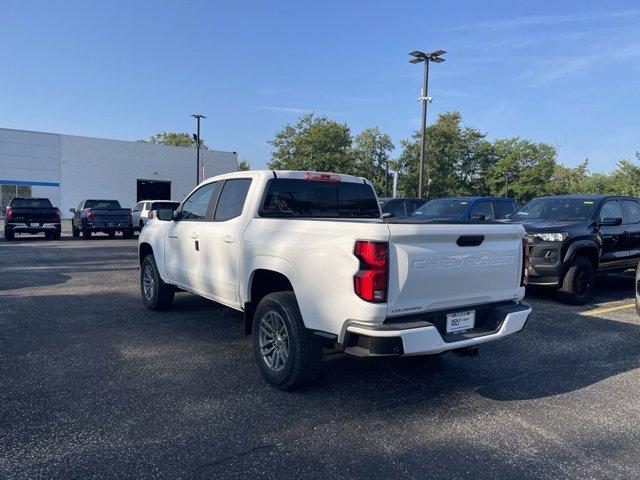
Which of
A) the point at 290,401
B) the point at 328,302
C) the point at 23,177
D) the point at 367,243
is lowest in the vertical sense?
the point at 290,401

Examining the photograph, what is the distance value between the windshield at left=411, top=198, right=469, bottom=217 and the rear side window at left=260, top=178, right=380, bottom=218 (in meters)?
6.22

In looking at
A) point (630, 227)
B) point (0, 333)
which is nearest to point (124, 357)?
point (0, 333)

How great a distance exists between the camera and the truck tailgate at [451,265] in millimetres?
3383

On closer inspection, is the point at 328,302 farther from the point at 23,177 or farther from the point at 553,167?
the point at 553,167

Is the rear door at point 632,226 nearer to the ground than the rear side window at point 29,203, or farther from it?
nearer to the ground

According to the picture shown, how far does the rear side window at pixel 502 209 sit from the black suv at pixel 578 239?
7.44 ft

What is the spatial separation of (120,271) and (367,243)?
363 inches

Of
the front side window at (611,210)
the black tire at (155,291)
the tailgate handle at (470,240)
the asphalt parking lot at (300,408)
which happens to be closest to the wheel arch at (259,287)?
the asphalt parking lot at (300,408)

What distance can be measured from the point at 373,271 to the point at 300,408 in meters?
1.33

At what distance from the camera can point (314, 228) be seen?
3.73m

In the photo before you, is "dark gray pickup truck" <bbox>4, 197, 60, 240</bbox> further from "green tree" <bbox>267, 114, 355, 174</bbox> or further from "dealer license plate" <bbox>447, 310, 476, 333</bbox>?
"green tree" <bbox>267, 114, 355, 174</bbox>

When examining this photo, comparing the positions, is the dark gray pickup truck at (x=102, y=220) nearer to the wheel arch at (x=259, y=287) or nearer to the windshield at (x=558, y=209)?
the windshield at (x=558, y=209)

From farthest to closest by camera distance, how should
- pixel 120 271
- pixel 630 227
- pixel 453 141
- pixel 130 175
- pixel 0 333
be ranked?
pixel 453 141 < pixel 130 175 < pixel 120 271 < pixel 630 227 < pixel 0 333

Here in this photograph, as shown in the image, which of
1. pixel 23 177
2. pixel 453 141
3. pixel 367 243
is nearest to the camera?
pixel 367 243
